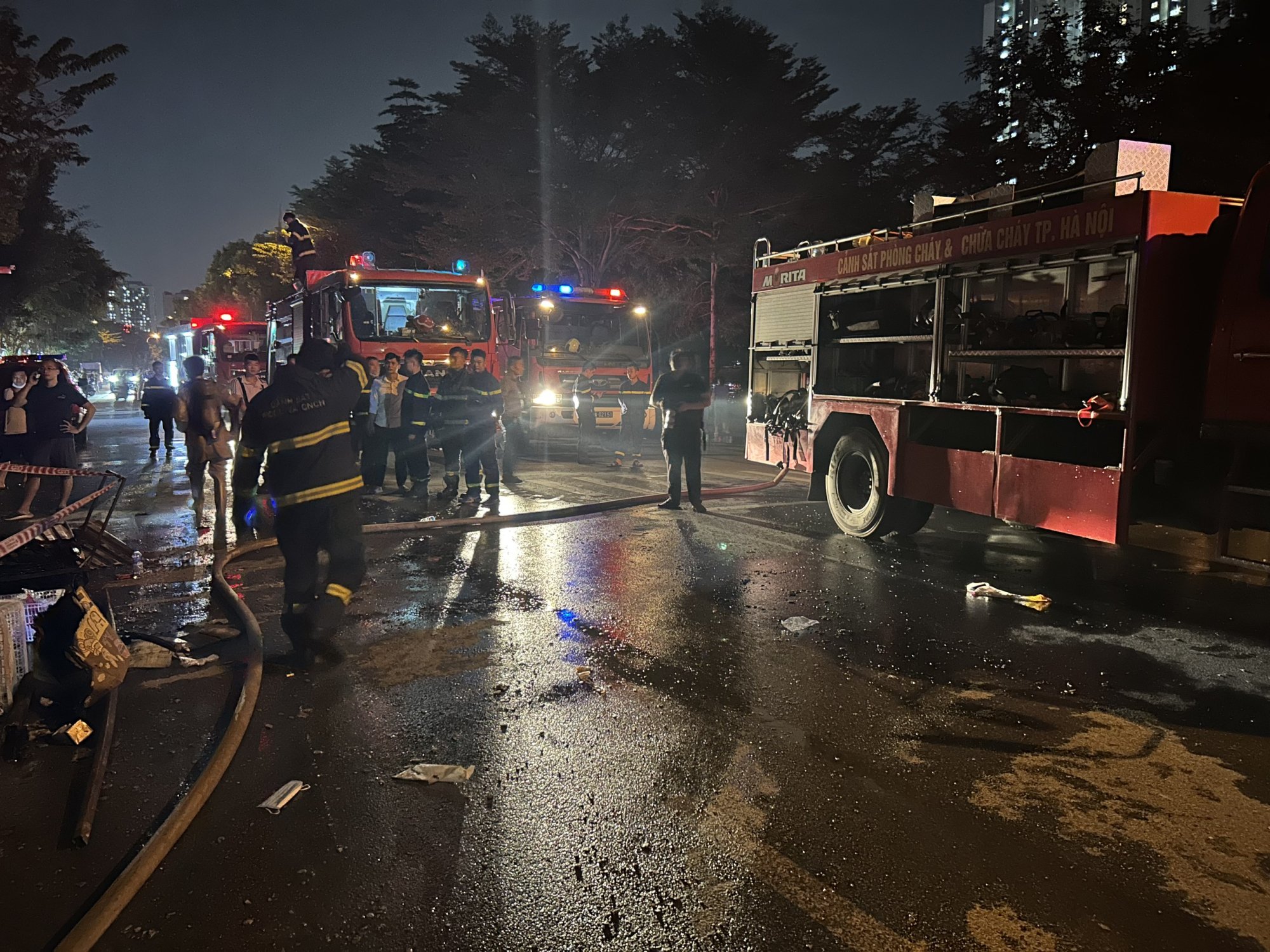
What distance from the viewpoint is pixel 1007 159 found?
17906 mm

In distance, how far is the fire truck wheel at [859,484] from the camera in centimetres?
816

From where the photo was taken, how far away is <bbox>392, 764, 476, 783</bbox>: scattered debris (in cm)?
362

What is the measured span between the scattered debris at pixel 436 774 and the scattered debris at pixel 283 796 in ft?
1.15

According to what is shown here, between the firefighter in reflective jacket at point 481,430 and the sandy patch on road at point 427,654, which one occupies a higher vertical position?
the firefighter in reflective jacket at point 481,430

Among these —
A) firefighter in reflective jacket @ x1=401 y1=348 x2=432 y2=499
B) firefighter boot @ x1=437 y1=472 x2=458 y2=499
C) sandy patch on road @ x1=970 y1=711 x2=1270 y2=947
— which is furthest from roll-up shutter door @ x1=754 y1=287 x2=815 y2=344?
sandy patch on road @ x1=970 y1=711 x2=1270 y2=947

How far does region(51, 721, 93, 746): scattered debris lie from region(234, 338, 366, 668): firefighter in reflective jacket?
111 centimetres

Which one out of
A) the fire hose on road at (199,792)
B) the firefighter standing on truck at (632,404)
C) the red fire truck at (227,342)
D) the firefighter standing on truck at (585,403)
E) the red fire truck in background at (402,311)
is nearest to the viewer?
the fire hose on road at (199,792)

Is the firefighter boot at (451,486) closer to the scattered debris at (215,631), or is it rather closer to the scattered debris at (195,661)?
the scattered debris at (215,631)

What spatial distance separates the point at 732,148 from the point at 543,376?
1017 centimetres

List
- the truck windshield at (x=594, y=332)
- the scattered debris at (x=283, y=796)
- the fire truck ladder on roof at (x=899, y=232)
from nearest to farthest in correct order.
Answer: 1. the scattered debris at (x=283, y=796)
2. the fire truck ladder on roof at (x=899, y=232)
3. the truck windshield at (x=594, y=332)

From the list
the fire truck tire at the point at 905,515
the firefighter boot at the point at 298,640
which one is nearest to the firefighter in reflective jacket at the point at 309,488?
the firefighter boot at the point at 298,640

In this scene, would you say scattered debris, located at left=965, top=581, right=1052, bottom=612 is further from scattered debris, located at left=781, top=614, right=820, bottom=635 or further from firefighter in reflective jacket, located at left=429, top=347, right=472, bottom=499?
firefighter in reflective jacket, located at left=429, top=347, right=472, bottom=499

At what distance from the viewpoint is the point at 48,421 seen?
9680 millimetres

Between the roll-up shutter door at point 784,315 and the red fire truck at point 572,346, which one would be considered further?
the red fire truck at point 572,346
